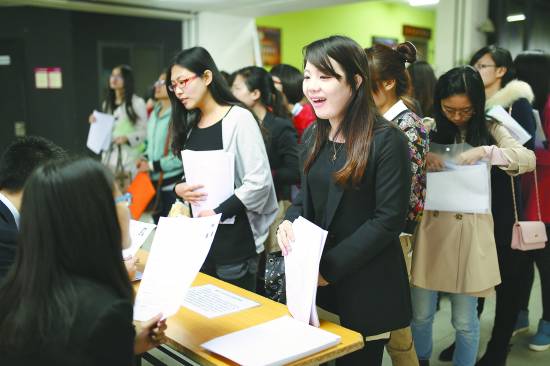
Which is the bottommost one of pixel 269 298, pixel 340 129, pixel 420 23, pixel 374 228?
pixel 269 298

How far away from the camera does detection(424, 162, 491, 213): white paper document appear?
219 centimetres

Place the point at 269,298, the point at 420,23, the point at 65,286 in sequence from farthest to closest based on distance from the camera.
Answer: the point at 420,23
the point at 269,298
the point at 65,286

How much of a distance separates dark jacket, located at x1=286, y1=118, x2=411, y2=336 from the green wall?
6356mm

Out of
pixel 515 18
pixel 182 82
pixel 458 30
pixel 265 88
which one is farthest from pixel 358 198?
pixel 515 18

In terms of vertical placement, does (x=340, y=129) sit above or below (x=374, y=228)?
above

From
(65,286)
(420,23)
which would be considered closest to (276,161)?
(65,286)

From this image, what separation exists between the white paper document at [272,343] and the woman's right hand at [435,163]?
3.49ft

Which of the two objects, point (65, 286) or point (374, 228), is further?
point (374, 228)

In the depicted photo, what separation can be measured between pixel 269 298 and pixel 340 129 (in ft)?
2.02

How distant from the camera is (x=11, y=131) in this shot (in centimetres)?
546

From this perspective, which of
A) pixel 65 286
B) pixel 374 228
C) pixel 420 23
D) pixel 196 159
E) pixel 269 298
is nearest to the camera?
pixel 65 286

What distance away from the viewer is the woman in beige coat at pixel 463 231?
2215 mm

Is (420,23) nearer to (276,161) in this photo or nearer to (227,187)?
(276,161)

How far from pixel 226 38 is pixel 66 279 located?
561cm
